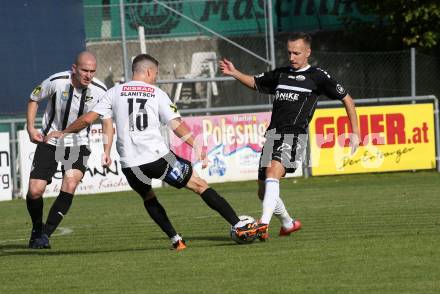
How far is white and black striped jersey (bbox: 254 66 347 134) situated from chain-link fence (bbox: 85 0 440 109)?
1303 cm

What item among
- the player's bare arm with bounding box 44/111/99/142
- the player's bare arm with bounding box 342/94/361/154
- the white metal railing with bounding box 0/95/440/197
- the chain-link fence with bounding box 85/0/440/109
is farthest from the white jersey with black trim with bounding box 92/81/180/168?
the chain-link fence with bounding box 85/0/440/109

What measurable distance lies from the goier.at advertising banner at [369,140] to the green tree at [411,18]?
274cm

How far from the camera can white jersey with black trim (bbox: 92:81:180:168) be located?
1032cm

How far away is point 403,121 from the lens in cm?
2292

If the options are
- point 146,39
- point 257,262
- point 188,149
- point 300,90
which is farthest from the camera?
point 146,39

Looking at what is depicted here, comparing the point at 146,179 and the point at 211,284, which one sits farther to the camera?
the point at 146,179

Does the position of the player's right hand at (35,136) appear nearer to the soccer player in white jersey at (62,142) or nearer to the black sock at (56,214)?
the soccer player in white jersey at (62,142)

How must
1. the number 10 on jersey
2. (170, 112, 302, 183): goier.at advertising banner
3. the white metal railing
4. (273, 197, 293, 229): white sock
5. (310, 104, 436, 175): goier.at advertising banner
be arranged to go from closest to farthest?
1. the number 10 on jersey
2. (273, 197, 293, 229): white sock
3. the white metal railing
4. (170, 112, 302, 183): goier.at advertising banner
5. (310, 104, 436, 175): goier.at advertising banner

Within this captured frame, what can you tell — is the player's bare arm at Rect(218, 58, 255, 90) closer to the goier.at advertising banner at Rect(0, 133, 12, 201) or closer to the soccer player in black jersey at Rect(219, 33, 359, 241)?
the soccer player in black jersey at Rect(219, 33, 359, 241)

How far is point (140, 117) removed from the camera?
1034cm

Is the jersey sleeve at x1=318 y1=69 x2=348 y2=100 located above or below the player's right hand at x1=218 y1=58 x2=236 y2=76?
below

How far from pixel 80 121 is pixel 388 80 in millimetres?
16182

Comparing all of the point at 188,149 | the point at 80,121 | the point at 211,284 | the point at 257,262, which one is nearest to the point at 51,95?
the point at 80,121

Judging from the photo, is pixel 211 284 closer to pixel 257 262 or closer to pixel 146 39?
pixel 257 262
